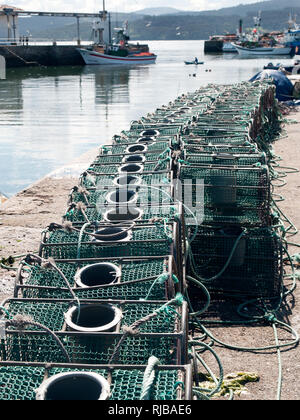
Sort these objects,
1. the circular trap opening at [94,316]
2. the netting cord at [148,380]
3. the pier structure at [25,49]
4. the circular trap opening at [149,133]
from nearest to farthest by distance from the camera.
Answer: the netting cord at [148,380] < the circular trap opening at [94,316] < the circular trap opening at [149,133] < the pier structure at [25,49]

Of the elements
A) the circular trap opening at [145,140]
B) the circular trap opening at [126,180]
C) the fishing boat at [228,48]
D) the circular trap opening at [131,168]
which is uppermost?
the fishing boat at [228,48]

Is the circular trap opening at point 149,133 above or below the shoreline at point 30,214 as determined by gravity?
above

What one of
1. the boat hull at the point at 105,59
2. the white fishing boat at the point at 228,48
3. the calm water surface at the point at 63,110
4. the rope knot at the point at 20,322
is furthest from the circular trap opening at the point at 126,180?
the white fishing boat at the point at 228,48

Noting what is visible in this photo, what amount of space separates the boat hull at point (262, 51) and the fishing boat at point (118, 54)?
932 inches

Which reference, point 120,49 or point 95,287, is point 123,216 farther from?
point 120,49

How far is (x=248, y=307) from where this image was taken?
5.40 meters

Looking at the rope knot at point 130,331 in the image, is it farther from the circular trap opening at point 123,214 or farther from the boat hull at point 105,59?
the boat hull at point 105,59

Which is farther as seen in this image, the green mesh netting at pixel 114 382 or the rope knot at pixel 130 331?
the rope knot at pixel 130 331

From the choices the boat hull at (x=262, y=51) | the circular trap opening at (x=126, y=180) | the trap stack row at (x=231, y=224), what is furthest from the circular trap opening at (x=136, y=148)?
the boat hull at (x=262, y=51)

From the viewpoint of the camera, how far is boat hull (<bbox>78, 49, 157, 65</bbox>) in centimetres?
6307

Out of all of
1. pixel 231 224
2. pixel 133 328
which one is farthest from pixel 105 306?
pixel 231 224

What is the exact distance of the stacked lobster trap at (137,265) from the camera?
274cm

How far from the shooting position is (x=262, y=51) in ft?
280

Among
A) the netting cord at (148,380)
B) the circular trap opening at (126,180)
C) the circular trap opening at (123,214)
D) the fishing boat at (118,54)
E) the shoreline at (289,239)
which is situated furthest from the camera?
the fishing boat at (118,54)
